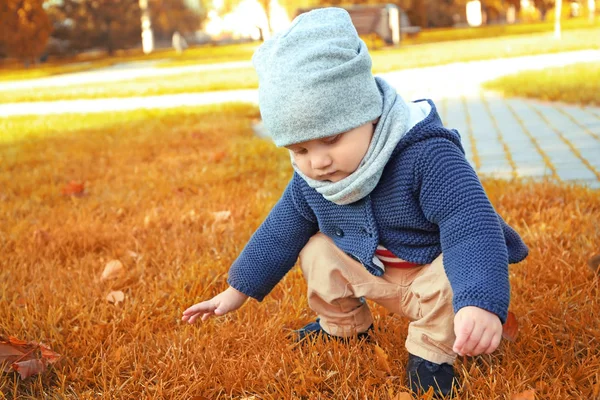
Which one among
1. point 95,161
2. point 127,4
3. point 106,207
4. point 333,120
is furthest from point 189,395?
point 127,4

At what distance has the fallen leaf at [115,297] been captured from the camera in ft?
7.64

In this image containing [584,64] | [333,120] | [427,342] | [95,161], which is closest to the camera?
[333,120]

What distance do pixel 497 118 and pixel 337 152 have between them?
4393mm

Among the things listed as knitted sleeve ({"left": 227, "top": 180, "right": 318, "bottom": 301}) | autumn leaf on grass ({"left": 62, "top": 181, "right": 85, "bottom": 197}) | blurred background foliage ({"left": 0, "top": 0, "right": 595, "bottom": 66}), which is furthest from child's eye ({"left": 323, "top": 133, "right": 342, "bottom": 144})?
blurred background foliage ({"left": 0, "top": 0, "right": 595, "bottom": 66})

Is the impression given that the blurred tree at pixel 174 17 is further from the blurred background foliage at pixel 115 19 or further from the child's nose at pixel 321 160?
the child's nose at pixel 321 160

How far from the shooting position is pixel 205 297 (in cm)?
236

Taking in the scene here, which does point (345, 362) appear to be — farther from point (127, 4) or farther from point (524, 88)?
point (127, 4)

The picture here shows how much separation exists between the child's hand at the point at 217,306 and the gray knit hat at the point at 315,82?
53 centimetres

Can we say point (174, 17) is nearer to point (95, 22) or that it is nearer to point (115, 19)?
point (115, 19)

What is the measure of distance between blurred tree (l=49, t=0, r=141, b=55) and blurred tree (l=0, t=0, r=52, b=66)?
19.2ft

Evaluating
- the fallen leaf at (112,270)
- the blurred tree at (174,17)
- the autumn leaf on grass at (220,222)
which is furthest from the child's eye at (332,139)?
the blurred tree at (174,17)

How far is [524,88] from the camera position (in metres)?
7.07

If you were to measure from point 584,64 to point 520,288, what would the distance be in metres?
7.84

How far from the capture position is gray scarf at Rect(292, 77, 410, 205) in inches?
64.9
